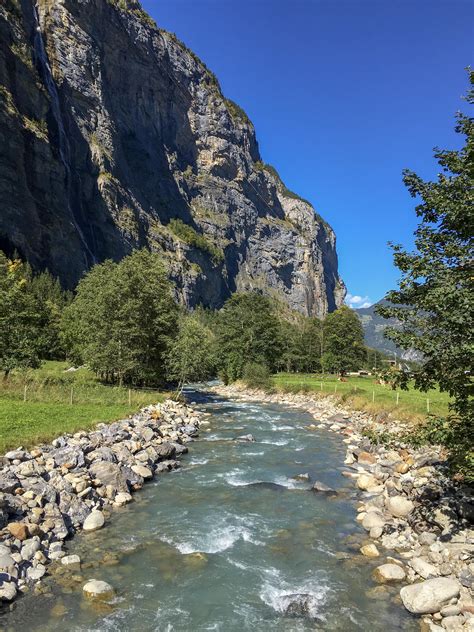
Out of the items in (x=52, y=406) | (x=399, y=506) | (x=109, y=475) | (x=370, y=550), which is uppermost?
(x=52, y=406)

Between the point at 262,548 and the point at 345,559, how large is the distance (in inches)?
108

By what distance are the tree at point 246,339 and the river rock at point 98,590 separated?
207ft

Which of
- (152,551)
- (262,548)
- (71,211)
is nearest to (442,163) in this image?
(262,548)

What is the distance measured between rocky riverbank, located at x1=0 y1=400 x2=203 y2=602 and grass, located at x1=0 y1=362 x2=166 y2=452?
1.13 metres

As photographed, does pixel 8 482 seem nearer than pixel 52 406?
Yes

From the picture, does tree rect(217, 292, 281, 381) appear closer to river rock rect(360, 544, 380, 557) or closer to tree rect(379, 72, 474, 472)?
river rock rect(360, 544, 380, 557)

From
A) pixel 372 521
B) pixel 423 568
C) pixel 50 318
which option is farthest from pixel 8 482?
pixel 50 318

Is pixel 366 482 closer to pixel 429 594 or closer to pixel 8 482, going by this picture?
pixel 429 594

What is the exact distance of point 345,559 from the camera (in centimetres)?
1395

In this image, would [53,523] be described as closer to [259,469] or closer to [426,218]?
[259,469]

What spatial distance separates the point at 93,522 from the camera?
50.8 feet

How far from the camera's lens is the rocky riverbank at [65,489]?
40.3ft

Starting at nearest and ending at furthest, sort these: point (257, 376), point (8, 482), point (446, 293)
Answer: point (446, 293)
point (8, 482)
point (257, 376)

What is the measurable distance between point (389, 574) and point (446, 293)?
27.3 ft
